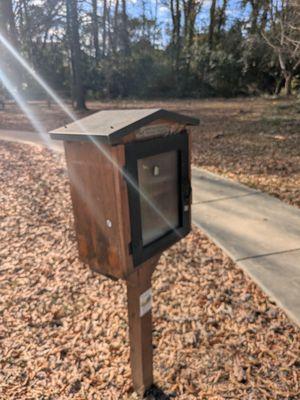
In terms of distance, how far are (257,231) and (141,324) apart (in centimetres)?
238

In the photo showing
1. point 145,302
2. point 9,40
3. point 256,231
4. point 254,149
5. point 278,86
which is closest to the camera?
point 145,302

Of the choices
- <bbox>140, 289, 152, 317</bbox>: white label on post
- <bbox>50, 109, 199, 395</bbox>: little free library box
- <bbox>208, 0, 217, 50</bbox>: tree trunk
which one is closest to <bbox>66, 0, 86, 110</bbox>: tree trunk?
<bbox>50, 109, 199, 395</bbox>: little free library box

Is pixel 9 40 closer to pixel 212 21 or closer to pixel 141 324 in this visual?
pixel 212 21

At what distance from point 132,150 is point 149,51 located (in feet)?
84.8

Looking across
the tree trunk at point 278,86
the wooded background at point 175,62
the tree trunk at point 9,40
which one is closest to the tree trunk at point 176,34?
the wooded background at point 175,62

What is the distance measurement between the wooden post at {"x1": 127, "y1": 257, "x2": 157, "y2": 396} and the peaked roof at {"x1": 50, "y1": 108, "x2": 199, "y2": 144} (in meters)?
0.66

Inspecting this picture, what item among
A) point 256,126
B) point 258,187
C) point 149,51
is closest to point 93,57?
point 149,51

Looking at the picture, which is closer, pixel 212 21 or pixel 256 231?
pixel 256 231

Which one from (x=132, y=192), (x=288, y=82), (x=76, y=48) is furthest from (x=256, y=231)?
(x=288, y=82)

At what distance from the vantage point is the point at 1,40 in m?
17.5

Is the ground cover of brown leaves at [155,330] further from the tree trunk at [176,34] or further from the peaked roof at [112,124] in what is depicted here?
the tree trunk at [176,34]

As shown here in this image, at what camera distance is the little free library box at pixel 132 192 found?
141 cm

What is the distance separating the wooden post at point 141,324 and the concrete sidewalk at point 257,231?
119cm

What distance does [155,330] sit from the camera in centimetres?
244
